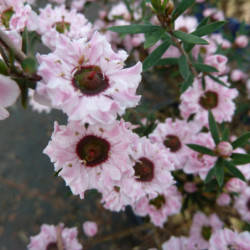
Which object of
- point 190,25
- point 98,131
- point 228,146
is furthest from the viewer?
point 190,25

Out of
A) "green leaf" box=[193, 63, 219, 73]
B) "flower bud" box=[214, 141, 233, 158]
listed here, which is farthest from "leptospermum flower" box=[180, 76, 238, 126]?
"flower bud" box=[214, 141, 233, 158]

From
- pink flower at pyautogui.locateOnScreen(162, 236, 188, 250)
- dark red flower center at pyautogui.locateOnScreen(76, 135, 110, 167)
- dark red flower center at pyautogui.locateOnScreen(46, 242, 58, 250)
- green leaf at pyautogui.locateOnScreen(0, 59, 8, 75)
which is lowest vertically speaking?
pink flower at pyautogui.locateOnScreen(162, 236, 188, 250)

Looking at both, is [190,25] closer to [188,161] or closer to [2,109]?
[188,161]

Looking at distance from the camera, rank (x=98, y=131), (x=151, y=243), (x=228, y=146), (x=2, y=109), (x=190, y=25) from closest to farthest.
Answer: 1. (x=2, y=109)
2. (x=98, y=131)
3. (x=228, y=146)
4. (x=190, y=25)
5. (x=151, y=243)

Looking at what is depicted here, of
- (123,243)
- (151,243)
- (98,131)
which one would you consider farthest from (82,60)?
(123,243)

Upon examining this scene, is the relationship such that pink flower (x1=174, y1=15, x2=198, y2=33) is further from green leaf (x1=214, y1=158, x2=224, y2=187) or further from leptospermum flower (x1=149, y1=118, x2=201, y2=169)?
green leaf (x1=214, y1=158, x2=224, y2=187)

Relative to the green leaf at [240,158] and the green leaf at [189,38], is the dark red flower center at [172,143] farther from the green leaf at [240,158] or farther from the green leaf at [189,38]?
the green leaf at [189,38]
